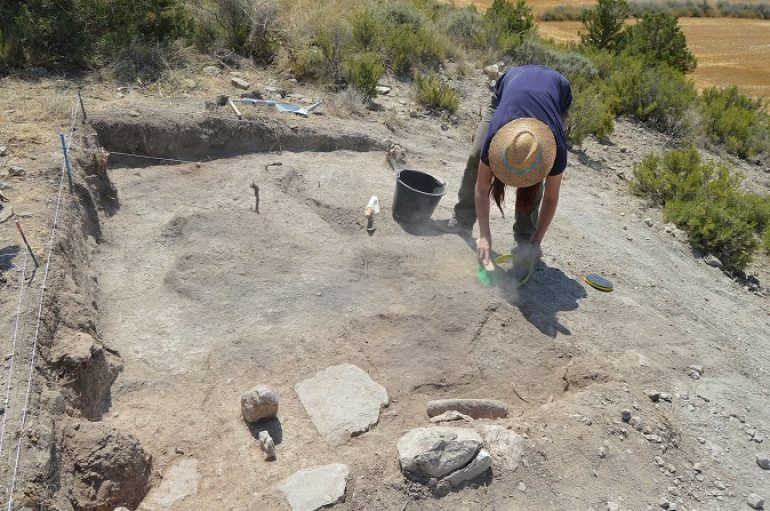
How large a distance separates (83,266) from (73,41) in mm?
3819

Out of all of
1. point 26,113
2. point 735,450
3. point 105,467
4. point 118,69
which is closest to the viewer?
point 105,467

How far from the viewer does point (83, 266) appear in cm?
415

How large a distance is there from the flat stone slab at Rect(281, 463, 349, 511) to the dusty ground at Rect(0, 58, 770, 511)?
0.06 m

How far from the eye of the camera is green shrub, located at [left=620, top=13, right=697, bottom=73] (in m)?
11.7

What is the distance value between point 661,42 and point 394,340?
10781 mm

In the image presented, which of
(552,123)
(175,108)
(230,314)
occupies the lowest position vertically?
(230,314)

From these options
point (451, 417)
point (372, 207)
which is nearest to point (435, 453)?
point (451, 417)

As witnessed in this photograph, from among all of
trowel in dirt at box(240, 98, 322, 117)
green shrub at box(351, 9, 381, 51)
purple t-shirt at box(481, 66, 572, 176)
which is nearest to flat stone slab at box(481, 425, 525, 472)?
purple t-shirt at box(481, 66, 572, 176)

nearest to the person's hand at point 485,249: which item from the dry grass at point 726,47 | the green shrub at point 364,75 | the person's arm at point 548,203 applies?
the person's arm at point 548,203

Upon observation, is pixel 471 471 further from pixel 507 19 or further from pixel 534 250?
pixel 507 19

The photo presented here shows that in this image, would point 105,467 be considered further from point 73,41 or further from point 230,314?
point 73,41

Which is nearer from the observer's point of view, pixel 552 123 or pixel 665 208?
pixel 552 123

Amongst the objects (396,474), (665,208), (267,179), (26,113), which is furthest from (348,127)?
(396,474)

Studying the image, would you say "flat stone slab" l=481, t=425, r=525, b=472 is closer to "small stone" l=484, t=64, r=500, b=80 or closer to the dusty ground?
the dusty ground
